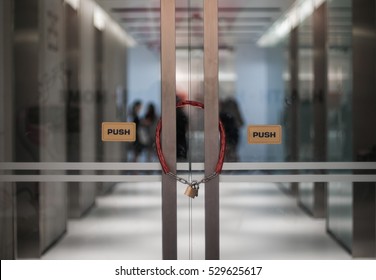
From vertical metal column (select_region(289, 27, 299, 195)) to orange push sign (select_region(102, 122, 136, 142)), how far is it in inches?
49.6

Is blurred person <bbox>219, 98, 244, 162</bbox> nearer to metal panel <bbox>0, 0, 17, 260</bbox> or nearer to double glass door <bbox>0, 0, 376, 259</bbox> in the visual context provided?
double glass door <bbox>0, 0, 376, 259</bbox>

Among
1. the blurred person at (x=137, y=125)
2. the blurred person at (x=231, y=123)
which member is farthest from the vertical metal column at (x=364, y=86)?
the blurred person at (x=137, y=125)

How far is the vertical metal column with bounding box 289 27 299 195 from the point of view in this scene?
579cm

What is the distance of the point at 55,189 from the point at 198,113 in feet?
4.25

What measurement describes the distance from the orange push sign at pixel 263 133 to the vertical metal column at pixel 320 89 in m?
0.31

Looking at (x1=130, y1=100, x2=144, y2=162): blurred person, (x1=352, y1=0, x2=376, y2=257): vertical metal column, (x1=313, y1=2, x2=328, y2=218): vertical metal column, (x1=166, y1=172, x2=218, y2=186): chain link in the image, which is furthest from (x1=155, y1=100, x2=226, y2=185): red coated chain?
(x1=352, y1=0, x2=376, y2=257): vertical metal column

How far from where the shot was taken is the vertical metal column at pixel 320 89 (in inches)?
228

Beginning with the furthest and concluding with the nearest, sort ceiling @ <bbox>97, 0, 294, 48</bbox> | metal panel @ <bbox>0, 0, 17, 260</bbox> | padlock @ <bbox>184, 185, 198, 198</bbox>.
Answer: metal panel @ <bbox>0, 0, 17, 260</bbox>, ceiling @ <bbox>97, 0, 294, 48</bbox>, padlock @ <bbox>184, 185, 198, 198</bbox>

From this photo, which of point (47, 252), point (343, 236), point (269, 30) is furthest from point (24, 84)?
point (343, 236)

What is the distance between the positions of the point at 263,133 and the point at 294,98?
1.22 ft

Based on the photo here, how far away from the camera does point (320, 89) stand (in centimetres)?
582

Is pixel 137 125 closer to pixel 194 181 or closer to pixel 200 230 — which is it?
pixel 194 181

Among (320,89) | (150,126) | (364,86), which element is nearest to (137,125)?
(150,126)

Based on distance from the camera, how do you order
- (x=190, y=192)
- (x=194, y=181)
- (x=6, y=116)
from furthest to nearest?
(x=6, y=116) < (x=194, y=181) < (x=190, y=192)
